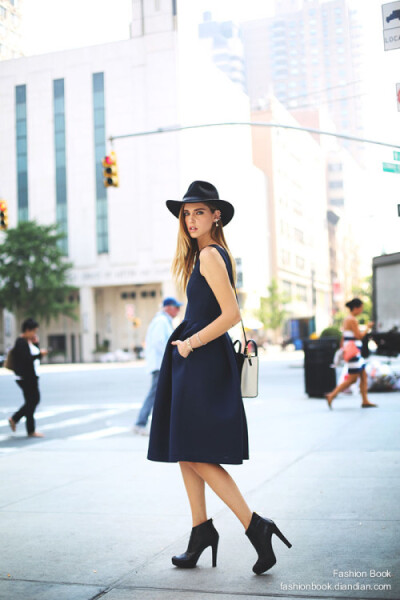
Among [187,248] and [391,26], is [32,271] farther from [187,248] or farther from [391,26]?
[187,248]

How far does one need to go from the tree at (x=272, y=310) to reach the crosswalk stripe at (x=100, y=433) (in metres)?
63.2

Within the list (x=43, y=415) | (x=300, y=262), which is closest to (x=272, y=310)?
(x=300, y=262)

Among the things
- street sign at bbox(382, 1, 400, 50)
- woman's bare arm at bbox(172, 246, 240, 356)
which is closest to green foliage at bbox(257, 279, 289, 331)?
street sign at bbox(382, 1, 400, 50)

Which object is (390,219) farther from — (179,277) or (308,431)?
(308,431)

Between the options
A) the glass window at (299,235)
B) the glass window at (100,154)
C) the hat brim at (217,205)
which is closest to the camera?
the hat brim at (217,205)

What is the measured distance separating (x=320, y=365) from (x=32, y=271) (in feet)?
161

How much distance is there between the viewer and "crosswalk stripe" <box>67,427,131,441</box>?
10.4 meters

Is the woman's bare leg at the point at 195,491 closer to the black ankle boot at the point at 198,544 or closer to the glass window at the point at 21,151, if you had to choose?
the black ankle boot at the point at 198,544

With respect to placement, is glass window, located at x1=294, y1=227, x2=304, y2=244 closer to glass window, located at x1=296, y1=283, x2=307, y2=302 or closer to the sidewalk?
glass window, located at x1=296, y1=283, x2=307, y2=302

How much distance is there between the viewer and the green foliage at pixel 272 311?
74519 mm

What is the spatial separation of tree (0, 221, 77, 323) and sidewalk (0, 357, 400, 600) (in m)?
53.7

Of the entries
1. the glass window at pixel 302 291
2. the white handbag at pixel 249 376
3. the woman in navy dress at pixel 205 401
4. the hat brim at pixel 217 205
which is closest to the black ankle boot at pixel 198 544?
the woman in navy dress at pixel 205 401

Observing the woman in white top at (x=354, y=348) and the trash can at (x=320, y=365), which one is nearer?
the woman in white top at (x=354, y=348)

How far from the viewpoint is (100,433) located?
1095 centimetres
